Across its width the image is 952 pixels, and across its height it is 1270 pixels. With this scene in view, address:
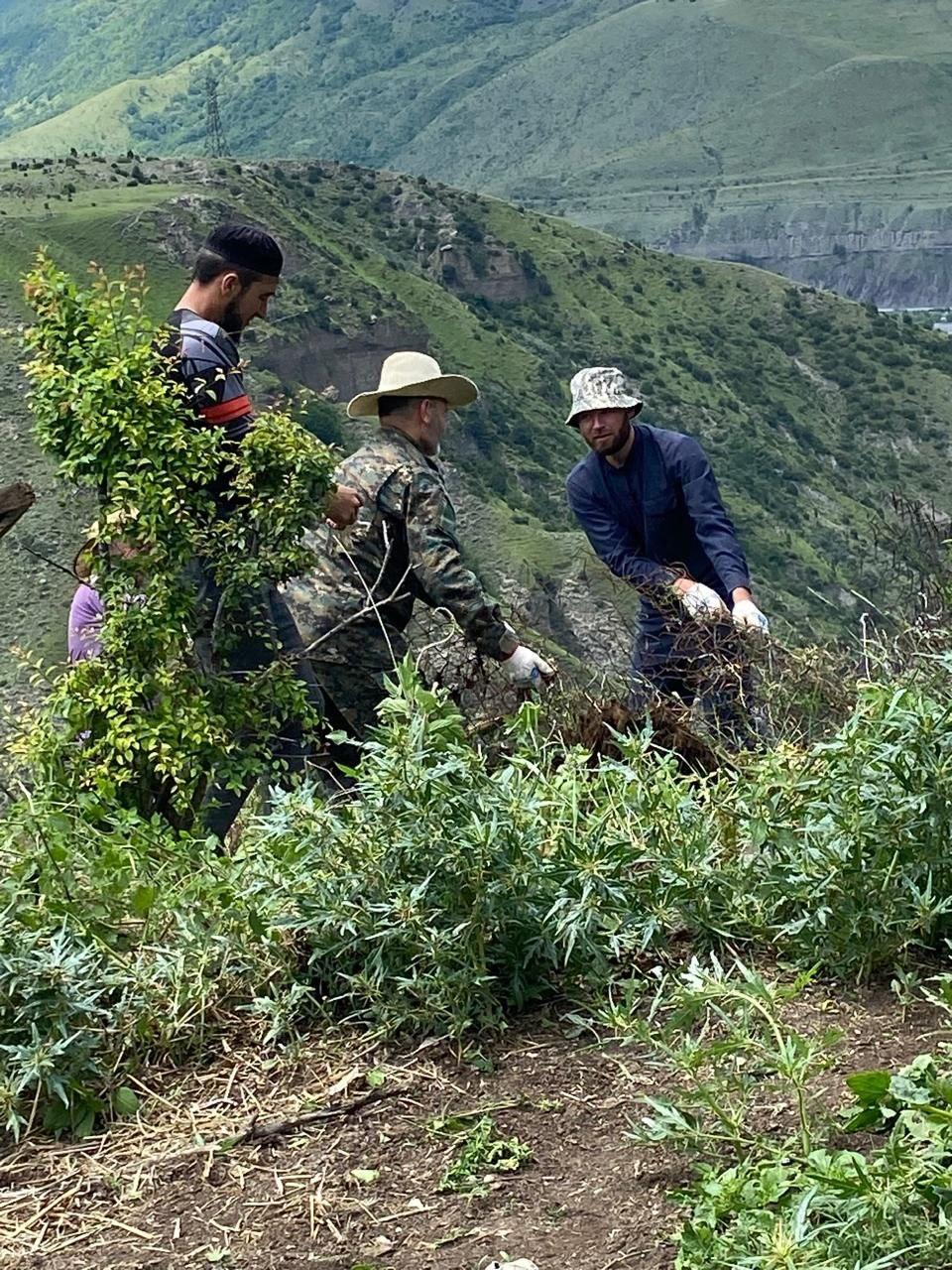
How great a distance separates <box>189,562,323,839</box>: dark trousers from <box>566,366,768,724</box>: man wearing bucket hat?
4.08ft

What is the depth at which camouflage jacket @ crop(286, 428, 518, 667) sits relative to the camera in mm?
4777

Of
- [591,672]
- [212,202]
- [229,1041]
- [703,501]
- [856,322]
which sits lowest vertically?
[856,322]

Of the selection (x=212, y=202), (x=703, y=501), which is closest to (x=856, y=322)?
(x=212, y=202)

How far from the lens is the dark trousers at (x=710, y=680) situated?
4.52m

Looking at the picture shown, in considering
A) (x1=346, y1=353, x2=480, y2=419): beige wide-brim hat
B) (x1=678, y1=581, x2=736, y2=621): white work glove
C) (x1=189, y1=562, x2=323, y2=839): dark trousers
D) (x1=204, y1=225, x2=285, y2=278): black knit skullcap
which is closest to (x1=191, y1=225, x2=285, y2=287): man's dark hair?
(x1=204, y1=225, x2=285, y2=278): black knit skullcap

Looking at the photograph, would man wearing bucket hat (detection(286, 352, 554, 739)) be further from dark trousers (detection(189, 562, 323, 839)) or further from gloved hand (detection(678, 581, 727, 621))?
gloved hand (detection(678, 581, 727, 621))

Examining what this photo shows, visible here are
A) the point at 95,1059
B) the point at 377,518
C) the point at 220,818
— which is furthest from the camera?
the point at 377,518

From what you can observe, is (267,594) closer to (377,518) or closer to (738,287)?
(377,518)

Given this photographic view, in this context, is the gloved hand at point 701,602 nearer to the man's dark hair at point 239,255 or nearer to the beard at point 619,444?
the beard at point 619,444

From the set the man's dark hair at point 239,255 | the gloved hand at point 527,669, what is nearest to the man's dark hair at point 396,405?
the man's dark hair at point 239,255

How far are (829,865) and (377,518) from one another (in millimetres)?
2422

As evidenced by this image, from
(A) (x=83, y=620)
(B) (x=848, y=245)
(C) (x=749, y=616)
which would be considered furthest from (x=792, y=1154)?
(B) (x=848, y=245)

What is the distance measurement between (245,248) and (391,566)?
109 cm

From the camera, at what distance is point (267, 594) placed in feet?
14.3
